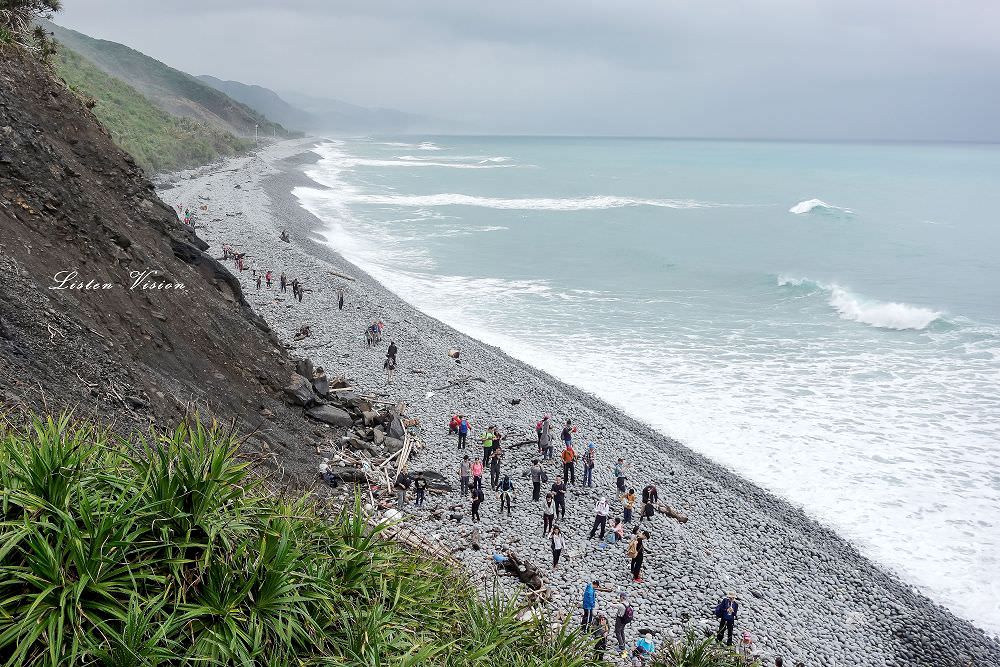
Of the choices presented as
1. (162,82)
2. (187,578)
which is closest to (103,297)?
(187,578)

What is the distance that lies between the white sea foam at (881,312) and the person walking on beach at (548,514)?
85.9 feet

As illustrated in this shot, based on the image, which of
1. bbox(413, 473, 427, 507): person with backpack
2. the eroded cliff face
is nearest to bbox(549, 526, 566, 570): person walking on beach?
bbox(413, 473, 427, 507): person with backpack

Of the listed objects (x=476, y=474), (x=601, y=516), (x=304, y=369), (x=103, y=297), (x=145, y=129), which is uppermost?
(x=145, y=129)

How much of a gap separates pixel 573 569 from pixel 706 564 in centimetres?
280

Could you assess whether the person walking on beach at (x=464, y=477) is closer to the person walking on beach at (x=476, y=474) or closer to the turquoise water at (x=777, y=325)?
the person walking on beach at (x=476, y=474)

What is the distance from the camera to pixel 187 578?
14.4 feet

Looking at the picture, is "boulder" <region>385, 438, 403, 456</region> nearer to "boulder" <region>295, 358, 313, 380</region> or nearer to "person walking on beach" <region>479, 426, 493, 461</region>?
"person walking on beach" <region>479, 426, 493, 461</region>

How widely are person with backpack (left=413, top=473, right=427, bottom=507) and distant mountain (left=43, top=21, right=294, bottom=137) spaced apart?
130m

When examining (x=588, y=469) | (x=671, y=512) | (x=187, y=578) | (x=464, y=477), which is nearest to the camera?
(x=187, y=578)

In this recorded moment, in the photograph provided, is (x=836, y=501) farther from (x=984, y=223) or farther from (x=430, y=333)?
(x=984, y=223)

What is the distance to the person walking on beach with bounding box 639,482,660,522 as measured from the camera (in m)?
14.1

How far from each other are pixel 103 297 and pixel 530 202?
68.7 meters

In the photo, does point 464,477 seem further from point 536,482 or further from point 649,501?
point 649,501

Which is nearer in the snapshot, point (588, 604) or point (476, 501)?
point (588, 604)
